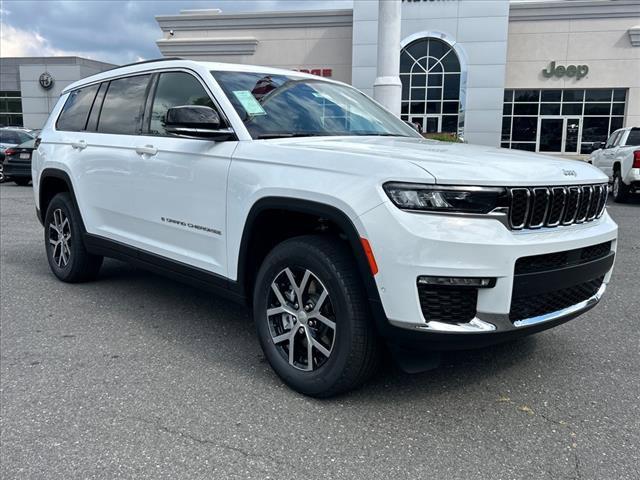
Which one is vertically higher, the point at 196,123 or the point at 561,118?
the point at 561,118

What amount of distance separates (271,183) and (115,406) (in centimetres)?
149

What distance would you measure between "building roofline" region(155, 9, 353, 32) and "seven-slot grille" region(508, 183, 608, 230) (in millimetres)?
31347

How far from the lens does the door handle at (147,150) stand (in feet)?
13.5

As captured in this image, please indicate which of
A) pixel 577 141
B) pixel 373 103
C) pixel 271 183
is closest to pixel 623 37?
pixel 577 141

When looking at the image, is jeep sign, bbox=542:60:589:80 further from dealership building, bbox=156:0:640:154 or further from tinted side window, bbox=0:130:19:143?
tinted side window, bbox=0:130:19:143

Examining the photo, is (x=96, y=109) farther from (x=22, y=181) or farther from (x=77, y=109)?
(x=22, y=181)

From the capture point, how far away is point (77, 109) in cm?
546

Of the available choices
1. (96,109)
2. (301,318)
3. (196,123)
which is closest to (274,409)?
(301,318)

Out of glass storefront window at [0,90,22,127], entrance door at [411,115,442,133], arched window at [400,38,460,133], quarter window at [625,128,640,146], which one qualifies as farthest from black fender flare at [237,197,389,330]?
glass storefront window at [0,90,22,127]

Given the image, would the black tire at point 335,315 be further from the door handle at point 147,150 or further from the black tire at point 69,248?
the black tire at point 69,248

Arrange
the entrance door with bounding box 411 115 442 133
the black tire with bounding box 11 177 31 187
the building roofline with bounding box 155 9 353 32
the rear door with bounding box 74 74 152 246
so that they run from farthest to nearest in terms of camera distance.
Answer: the building roofline with bounding box 155 9 353 32 → the entrance door with bounding box 411 115 442 133 → the black tire with bounding box 11 177 31 187 → the rear door with bounding box 74 74 152 246

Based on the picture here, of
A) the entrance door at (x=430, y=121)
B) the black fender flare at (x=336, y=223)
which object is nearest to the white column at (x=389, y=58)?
the entrance door at (x=430, y=121)

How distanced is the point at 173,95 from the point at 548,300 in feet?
9.58

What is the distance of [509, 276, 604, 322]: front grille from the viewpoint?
9.15 ft
